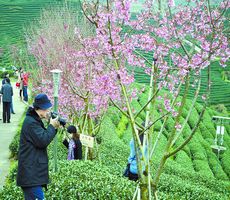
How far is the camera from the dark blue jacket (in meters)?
4.45

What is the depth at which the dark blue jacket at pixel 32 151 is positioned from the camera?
445cm

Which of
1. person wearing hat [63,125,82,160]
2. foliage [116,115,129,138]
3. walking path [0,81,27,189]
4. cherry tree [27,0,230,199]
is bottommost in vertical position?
foliage [116,115,129,138]

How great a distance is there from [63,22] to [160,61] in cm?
1038

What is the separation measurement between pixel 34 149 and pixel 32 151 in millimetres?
28

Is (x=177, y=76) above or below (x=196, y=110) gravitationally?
above

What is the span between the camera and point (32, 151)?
177 inches

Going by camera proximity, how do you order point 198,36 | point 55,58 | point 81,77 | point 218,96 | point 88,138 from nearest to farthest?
point 198,36
point 88,138
point 81,77
point 55,58
point 218,96

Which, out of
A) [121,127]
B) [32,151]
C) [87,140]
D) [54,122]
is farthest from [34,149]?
[121,127]

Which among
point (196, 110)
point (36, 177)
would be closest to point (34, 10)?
point (196, 110)

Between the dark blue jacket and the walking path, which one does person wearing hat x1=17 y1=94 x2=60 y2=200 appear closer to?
the dark blue jacket

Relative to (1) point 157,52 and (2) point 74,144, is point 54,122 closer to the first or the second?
(1) point 157,52

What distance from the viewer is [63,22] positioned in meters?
15.6

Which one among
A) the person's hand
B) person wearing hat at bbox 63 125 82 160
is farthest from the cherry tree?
person wearing hat at bbox 63 125 82 160

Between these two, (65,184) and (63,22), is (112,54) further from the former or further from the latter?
(63,22)
